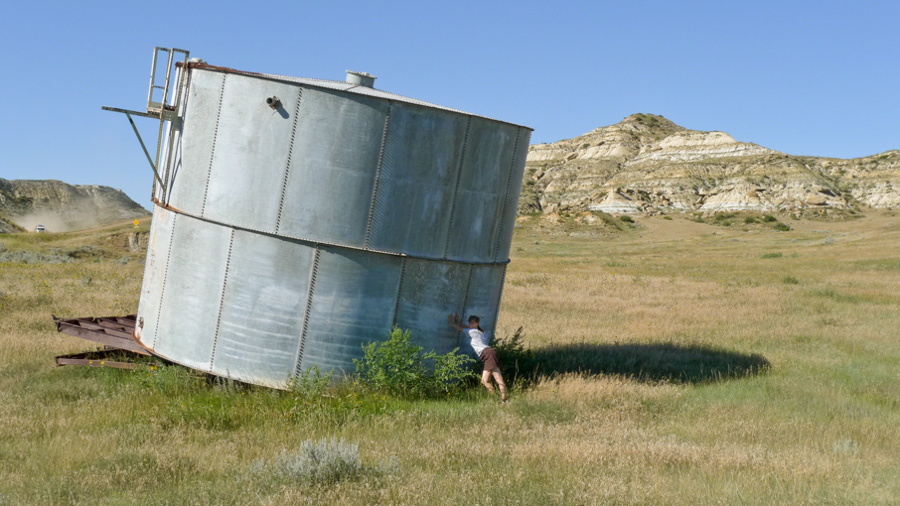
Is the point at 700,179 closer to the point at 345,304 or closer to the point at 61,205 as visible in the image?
the point at 345,304

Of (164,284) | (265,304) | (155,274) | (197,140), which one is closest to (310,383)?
(265,304)

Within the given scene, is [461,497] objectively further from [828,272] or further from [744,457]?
[828,272]

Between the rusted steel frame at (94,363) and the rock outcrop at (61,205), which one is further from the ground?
the rusted steel frame at (94,363)

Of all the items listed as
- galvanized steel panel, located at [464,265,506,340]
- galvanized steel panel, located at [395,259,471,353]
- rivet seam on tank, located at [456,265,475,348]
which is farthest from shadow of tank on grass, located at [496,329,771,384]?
galvanized steel panel, located at [395,259,471,353]

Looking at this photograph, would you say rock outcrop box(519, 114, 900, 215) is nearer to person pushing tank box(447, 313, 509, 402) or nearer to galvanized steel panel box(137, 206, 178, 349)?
person pushing tank box(447, 313, 509, 402)

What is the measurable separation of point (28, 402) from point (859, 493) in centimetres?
1045

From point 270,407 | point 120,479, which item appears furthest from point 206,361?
point 120,479

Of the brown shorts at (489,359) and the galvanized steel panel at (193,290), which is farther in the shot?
the brown shorts at (489,359)

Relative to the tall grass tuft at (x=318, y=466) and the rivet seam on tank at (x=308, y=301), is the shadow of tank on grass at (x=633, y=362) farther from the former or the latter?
the tall grass tuft at (x=318, y=466)

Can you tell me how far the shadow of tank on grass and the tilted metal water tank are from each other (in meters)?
2.15

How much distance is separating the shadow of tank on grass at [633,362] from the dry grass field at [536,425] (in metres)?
0.08

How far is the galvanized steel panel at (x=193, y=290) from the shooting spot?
36.1 feet

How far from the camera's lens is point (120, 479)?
290 inches

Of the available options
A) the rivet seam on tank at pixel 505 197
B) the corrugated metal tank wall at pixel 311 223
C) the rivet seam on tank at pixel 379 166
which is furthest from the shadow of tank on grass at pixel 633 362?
the rivet seam on tank at pixel 379 166
